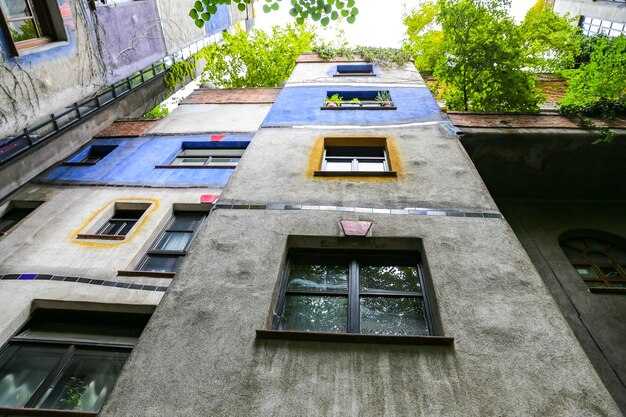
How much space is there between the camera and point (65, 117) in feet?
35.4

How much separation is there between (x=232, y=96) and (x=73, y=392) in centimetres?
1173

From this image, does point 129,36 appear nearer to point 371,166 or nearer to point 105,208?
point 105,208

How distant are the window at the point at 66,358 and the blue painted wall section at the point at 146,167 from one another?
158 inches

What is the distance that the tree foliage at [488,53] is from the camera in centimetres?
902

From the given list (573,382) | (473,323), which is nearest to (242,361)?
(473,323)

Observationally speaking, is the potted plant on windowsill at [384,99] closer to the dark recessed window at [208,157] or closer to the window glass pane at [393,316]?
the dark recessed window at [208,157]

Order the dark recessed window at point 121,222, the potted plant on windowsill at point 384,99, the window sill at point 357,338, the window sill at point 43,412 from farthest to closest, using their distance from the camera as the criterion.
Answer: the potted plant on windowsill at point 384,99 < the dark recessed window at point 121,222 < the window sill at point 43,412 < the window sill at point 357,338

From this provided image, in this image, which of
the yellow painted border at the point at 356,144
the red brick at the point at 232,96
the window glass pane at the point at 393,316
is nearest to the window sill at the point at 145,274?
the yellow painted border at the point at 356,144

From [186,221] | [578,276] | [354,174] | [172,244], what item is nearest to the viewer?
[354,174]

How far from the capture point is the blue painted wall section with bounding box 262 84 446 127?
7551mm

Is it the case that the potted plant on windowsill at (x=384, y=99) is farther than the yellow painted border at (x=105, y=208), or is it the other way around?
the potted plant on windowsill at (x=384, y=99)

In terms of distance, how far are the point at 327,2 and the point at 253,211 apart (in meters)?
3.92

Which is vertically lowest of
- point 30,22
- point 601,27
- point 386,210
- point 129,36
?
point 386,210

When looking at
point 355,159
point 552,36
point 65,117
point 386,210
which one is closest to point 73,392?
point 386,210
